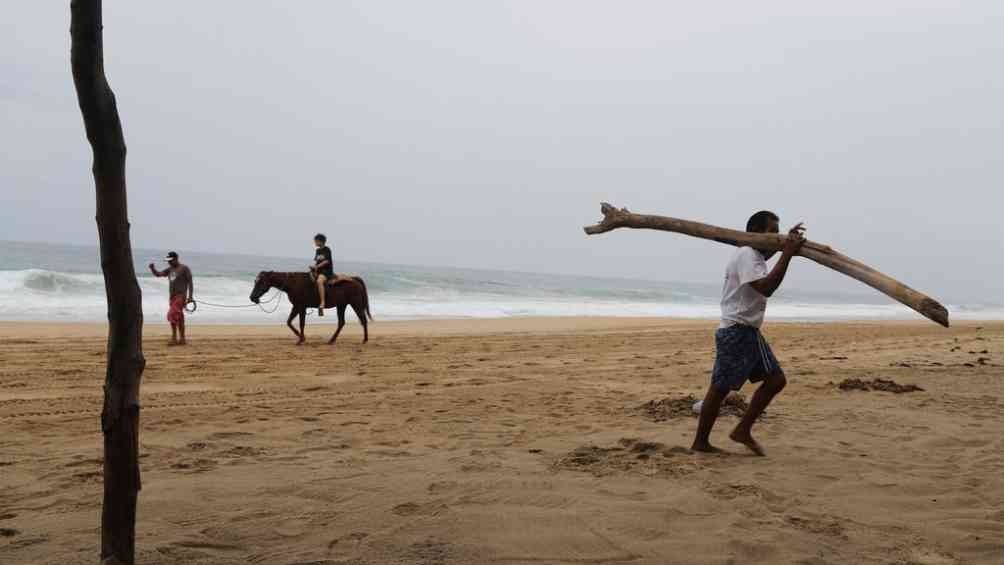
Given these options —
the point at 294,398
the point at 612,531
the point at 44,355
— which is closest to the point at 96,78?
the point at 612,531

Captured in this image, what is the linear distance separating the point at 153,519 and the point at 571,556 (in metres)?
2.12

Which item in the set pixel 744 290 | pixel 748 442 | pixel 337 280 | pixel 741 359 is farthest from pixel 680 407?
pixel 337 280

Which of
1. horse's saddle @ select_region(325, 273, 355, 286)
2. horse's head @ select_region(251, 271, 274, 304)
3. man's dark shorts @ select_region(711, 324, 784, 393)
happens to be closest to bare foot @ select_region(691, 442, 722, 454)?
man's dark shorts @ select_region(711, 324, 784, 393)

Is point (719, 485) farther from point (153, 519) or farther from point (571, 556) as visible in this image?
point (153, 519)

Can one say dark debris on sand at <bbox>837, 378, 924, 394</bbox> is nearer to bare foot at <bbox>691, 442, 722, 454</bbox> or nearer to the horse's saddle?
bare foot at <bbox>691, 442, 722, 454</bbox>

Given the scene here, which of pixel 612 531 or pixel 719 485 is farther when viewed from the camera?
pixel 719 485

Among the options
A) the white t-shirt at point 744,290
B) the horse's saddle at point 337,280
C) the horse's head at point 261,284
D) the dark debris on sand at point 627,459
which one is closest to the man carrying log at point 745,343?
the white t-shirt at point 744,290

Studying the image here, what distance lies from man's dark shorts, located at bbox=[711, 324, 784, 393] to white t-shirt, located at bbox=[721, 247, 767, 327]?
8 cm

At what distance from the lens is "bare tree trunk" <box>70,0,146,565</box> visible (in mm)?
2590

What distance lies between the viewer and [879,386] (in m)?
8.48

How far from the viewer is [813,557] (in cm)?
336

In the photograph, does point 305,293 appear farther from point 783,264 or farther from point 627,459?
point 783,264

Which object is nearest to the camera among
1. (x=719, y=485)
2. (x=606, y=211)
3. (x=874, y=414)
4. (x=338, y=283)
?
(x=719, y=485)

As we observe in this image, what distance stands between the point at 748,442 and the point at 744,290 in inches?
45.2
